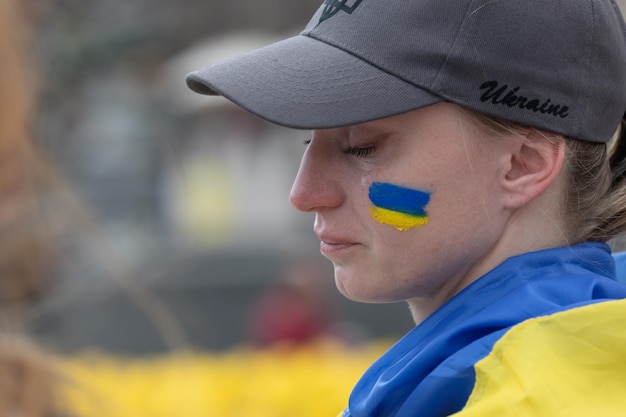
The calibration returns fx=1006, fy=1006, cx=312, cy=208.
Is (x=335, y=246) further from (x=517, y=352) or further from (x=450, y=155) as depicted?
(x=517, y=352)

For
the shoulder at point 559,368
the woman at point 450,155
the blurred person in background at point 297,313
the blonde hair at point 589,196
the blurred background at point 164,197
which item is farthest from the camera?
the blurred person in background at point 297,313

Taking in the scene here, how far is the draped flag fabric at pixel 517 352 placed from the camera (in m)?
1.39

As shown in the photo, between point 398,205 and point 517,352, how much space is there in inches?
12.6

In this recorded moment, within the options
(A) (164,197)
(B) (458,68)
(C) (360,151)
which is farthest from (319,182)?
(A) (164,197)

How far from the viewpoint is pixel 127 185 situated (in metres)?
13.3

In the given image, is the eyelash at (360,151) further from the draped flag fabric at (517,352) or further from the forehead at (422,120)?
the draped flag fabric at (517,352)

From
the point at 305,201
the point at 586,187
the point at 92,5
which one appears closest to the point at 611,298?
the point at 586,187

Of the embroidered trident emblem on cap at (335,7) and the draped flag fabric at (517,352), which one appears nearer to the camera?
the draped flag fabric at (517,352)

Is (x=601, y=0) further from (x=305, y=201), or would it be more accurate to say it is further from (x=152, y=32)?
(x=152, y=32)

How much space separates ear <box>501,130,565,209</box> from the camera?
1623mm

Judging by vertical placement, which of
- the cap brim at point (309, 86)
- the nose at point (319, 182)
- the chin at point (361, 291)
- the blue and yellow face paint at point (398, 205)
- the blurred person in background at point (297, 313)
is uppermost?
the cap brim at point (309, 86)

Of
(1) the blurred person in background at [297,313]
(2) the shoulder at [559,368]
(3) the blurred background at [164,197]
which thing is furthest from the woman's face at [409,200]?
(1) the blurred person in background at [297,313]

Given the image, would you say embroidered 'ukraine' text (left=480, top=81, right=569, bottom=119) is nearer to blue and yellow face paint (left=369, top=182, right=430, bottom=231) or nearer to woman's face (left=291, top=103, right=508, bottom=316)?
woman's face (left=291, top=103, right=508, bottom=316)

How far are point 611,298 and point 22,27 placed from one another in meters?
1.53
